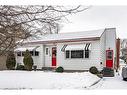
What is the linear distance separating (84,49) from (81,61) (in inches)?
49.7

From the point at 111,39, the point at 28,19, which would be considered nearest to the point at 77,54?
the point at 111,39

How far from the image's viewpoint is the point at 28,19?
6.78 meters

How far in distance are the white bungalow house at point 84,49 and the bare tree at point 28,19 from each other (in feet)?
44.6

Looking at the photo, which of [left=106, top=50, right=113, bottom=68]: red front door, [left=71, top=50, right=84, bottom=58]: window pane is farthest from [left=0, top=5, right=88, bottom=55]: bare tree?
[left=106, top=50, right=113, bottom=68]: red front door

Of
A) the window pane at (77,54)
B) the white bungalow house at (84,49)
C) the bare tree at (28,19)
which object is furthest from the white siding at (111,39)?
the bare tree at (28,19)

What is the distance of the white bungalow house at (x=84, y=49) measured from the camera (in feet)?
73.0

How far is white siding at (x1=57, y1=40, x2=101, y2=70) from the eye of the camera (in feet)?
72.9

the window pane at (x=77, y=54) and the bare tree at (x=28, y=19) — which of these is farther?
the window pane at (x=77, y=54)

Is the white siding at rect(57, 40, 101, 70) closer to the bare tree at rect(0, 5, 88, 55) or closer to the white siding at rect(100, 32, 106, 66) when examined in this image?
the white siding at rect(100, 32, 106, 66)

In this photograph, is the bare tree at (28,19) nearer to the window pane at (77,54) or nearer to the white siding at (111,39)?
the window pane at (77,54)

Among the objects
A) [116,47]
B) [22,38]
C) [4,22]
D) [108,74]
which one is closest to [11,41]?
[22,38]

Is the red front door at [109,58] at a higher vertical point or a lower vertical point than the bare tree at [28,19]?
lower

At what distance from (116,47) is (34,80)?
14.0 m

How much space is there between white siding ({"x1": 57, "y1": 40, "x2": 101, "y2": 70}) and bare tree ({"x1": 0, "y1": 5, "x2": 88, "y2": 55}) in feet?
49.7
